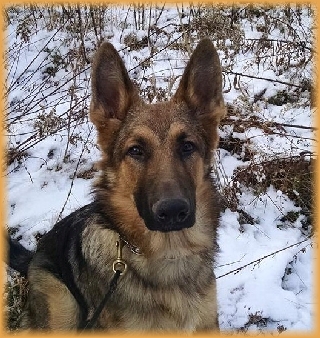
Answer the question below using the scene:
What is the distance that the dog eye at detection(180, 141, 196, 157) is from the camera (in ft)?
11.8

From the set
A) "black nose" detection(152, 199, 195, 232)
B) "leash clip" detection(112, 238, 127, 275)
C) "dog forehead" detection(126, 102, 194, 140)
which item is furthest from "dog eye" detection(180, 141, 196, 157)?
"leash clip" detection(112, 238, 127, 275)

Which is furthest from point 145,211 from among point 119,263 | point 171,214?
point 119,263

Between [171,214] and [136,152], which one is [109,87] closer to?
[136,152]

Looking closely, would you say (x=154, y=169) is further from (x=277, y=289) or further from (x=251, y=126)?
(x=251, y=126)

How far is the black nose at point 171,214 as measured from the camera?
10.1 ft

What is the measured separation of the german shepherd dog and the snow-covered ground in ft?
2.35

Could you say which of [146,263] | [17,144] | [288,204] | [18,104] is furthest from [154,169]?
[17,144]

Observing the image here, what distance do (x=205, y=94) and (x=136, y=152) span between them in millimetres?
777

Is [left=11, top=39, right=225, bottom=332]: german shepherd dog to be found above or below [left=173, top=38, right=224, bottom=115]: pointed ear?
below

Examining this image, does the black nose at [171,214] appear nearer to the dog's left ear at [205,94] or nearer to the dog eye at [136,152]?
the dog eye at [136,152]

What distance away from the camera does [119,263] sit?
3545mm

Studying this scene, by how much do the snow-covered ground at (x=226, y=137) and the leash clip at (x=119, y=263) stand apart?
2.61ft

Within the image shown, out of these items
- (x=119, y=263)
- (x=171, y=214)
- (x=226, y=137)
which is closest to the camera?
(x=171, y=214)

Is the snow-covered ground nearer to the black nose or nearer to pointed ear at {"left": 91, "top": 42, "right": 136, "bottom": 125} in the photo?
pointed ear at {"left": 91, "top": 42, "right": 136, "bottom": 125}
